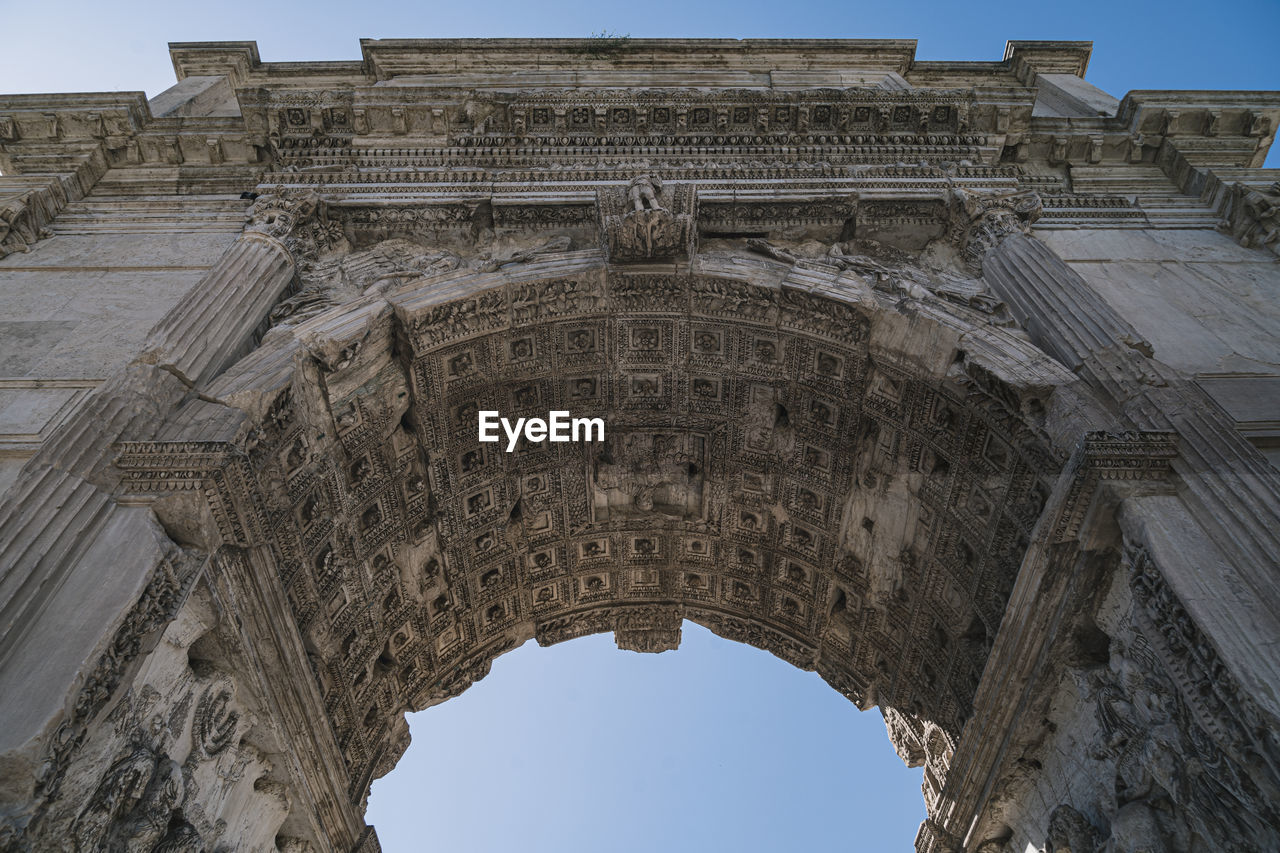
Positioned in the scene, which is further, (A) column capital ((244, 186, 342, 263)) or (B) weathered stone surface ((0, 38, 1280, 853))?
(A) column capital ((244, 186, 342, 263))

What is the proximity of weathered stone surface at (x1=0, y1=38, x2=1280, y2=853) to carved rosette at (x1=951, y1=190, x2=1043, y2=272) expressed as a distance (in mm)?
45

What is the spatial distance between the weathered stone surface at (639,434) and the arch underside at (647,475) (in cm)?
5

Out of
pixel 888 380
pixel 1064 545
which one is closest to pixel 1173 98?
pixel 888 380

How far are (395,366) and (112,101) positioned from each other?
5958 millimetres

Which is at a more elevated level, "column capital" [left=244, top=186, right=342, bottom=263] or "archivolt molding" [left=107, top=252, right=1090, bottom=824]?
"column capital" [left=244, top=186, right=342, bottom=263]

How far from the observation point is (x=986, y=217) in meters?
9.65

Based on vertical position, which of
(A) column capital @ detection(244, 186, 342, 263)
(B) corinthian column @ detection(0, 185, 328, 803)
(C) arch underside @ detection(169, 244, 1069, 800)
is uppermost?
(A) column capital @ detection(244, 186, 342, 263)

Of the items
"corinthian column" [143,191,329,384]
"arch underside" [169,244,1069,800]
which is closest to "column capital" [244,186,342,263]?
"corinthian column" [143,191,329,384]

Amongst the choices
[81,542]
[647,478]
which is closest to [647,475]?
[647,478]

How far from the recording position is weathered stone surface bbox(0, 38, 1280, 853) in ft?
18.9

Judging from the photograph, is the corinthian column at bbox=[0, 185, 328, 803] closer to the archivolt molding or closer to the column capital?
the archivolt molding

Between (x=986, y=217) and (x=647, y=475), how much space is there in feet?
16.4

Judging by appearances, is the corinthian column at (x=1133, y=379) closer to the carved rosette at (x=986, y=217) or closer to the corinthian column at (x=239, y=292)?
the carved rosette at (x=986, y=217)

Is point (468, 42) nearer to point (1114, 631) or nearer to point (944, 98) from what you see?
point (944, 98)
